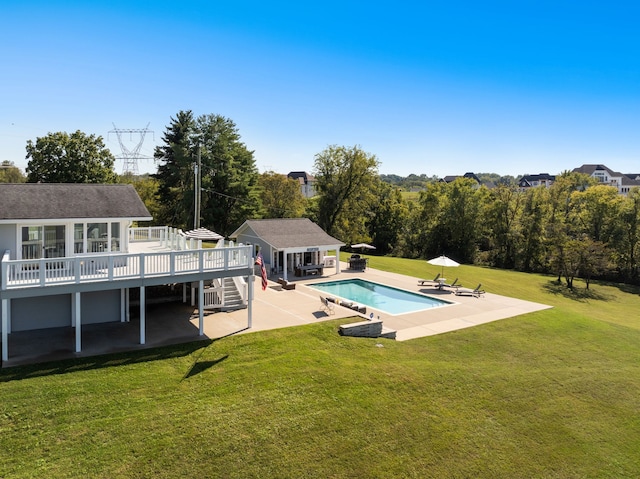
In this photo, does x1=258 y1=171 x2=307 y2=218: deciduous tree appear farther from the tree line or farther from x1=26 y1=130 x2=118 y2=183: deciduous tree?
x1=26 y1=130 x2=118 y2=183: deciduous tree

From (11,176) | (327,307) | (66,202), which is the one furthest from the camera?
(11,176)

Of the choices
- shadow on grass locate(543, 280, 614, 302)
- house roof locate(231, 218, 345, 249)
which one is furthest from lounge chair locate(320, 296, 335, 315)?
shadow on grass locate(543, 280, 614, 302)

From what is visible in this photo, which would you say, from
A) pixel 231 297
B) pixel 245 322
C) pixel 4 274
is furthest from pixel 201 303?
pixel 4 274

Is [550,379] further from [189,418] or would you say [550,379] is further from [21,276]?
[21,276]

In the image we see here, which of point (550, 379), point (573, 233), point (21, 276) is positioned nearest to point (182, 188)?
point (21, 276)

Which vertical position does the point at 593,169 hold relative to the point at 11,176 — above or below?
above

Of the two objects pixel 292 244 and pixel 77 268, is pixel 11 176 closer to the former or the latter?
pixel 292 244

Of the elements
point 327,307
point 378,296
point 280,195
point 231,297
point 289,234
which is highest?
point 280,195
